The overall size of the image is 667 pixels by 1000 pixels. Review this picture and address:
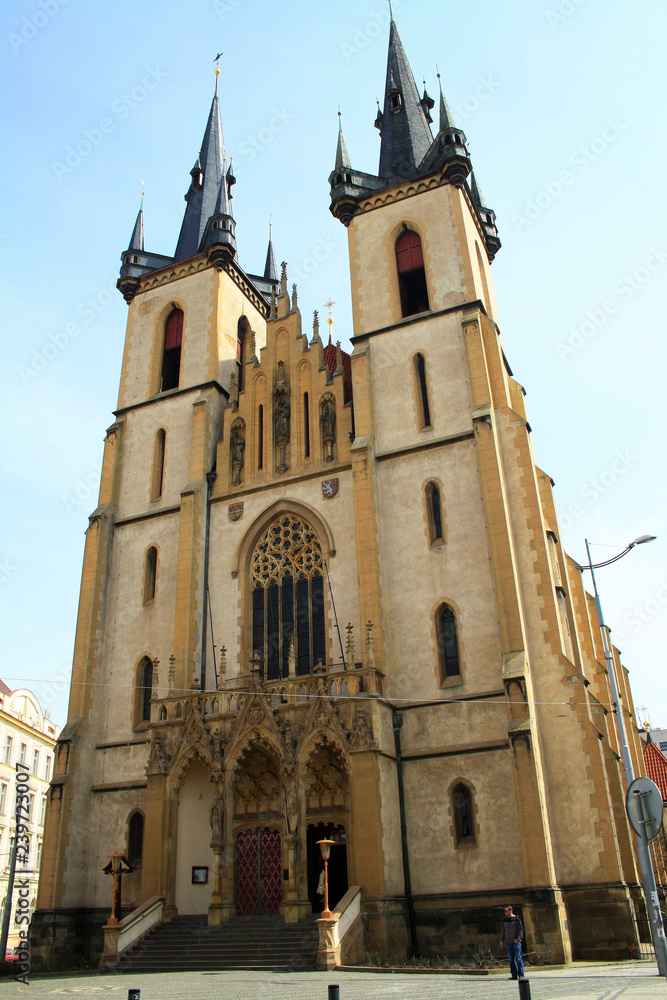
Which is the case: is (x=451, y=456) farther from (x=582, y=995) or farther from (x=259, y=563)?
(x=582, y=995)

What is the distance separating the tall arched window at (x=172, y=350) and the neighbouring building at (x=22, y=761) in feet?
48.0

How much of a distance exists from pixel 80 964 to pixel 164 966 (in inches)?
192

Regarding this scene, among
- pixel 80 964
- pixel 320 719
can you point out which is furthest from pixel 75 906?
pixel 320 719

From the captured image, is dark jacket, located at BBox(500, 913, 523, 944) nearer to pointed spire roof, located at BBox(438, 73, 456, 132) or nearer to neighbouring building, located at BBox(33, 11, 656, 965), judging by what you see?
neighbouring building, located at BBox(33, 11, 656, 965)

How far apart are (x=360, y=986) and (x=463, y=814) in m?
6.67

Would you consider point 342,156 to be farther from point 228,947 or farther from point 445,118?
point 228,947

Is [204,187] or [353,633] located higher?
[204,187]

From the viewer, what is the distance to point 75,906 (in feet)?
68.8

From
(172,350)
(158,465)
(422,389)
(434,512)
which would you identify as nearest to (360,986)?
(434,512)

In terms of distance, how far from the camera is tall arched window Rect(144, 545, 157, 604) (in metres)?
24.6

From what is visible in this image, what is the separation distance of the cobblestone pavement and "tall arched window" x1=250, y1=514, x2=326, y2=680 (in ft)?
26.6

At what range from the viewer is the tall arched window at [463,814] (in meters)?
18.0

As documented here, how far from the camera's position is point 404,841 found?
18.4m

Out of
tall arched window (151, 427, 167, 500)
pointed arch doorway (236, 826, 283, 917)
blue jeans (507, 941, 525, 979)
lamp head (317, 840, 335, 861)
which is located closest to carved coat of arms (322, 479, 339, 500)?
tall arched window (151, 427, 167, 500)
